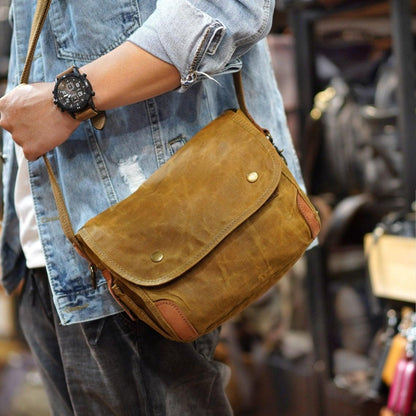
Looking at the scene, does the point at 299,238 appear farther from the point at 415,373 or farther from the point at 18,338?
the point at 18,338

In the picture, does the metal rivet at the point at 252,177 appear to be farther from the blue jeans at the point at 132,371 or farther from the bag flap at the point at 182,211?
the blue jeans at the point at 132,371

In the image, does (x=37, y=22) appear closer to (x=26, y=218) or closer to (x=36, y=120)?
(x=36, y=120)

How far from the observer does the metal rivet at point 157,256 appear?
0.82m

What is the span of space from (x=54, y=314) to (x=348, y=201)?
50.2 inches

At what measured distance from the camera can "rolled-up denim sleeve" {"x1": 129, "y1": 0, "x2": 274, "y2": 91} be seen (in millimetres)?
792

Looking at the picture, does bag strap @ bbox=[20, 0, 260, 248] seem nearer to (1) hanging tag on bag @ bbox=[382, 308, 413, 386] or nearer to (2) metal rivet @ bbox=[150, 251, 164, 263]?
(2) metal rivet @ bbox=[150, 251, 164, 263]

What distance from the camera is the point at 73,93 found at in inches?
31.7

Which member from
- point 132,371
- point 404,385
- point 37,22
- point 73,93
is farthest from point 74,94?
point 404,385

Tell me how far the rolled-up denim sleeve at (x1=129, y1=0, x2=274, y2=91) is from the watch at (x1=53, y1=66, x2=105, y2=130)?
7 cm

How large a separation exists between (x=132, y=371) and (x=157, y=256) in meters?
0.17

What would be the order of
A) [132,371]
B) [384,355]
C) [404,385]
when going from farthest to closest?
[384,355] → [404,385] → [132,371]

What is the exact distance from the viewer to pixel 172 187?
831 millimetres

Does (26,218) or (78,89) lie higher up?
(78,89)

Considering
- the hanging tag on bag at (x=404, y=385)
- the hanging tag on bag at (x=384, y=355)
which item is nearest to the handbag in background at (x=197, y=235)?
the hanging tag on bag at (x=404, y=385)
